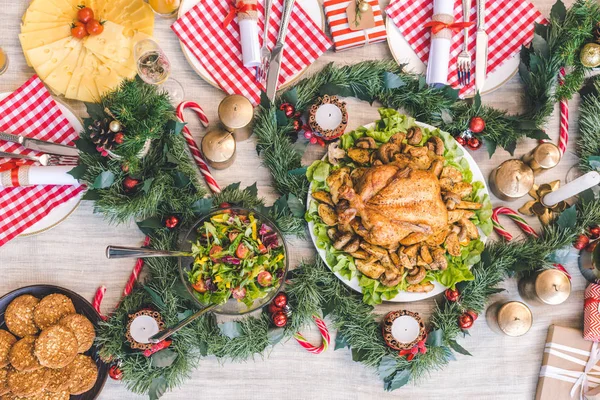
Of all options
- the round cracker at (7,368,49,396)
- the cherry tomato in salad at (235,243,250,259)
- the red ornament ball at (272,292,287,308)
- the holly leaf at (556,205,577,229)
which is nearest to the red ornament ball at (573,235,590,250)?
the holly leaf at (556,205,577,229)

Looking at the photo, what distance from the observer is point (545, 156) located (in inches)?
67.8

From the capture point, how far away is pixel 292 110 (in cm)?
169

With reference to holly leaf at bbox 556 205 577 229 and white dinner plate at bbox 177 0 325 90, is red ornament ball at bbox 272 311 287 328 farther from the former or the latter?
holly leaf at bbox 556 205 577 229

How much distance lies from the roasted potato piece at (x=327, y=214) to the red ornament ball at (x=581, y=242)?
2.84 ft

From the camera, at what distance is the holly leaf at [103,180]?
5.09 feet

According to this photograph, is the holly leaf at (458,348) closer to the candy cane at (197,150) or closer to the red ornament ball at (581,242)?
the red ornament ball at (581,242)

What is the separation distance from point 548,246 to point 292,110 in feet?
3.27

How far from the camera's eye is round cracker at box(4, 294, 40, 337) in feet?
5.29

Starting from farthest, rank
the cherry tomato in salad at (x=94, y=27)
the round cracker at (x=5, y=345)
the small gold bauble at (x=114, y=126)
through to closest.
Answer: the cherry tomato in salad at (x=94, y=27)
the round cracker at (x=5, y=345)
the small gold bauble at (x=114, y=126)

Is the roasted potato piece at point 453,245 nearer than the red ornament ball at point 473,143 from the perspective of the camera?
Yes

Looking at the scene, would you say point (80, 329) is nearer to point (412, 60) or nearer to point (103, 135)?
point (103, 135)

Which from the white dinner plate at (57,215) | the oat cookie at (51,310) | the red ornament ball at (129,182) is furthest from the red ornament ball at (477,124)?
the oat cookie at (51,310)

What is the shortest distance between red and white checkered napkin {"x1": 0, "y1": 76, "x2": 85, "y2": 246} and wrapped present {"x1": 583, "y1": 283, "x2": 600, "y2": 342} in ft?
5.86

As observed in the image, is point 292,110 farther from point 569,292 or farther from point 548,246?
point 569,292
